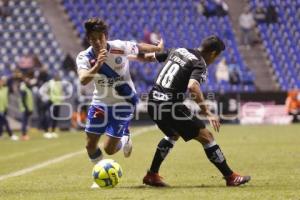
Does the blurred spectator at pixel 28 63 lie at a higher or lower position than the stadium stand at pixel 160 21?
lower

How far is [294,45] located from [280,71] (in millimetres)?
1793

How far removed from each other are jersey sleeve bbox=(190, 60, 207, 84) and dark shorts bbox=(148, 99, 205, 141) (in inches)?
24.1

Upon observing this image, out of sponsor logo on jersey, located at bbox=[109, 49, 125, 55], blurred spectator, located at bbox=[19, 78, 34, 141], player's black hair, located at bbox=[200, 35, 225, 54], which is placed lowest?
blurred spectator, located at bbox=[19, 78, 34, 141]

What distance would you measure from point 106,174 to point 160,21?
86.9 feet

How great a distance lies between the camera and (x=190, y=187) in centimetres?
1025

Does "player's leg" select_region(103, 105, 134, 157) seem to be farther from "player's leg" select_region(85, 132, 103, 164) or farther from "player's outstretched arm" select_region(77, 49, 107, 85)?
"player's outstretched arm" select_region(77, 49, 107, 85)

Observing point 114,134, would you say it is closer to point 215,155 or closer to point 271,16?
point 215,155

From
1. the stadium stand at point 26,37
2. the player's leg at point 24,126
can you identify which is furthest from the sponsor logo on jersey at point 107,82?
the stadium stand at point 26,37

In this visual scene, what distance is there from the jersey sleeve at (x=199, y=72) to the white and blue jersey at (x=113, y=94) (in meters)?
1.13

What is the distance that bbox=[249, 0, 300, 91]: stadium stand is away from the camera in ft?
114

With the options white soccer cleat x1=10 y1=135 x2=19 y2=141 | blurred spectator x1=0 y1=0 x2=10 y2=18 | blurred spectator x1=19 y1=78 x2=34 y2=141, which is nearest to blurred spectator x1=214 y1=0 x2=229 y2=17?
blurred spectator x1=0 y1=0 x2=10 y2=18

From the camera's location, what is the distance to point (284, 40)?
119ft

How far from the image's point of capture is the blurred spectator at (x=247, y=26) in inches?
1385

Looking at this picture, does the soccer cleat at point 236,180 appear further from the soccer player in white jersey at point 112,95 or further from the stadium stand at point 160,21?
the stadium stand at point 160,21
